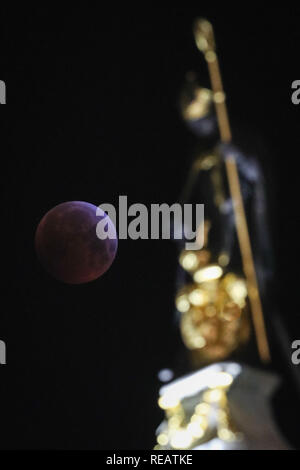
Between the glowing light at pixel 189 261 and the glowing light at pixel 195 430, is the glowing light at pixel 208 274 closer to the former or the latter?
the glowing light at pixel 189 261

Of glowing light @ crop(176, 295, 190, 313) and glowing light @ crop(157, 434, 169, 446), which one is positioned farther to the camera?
glowing light @ crop(176, 295, 190, 313)

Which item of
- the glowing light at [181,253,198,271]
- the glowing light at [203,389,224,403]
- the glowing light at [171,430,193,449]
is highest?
the glowing light at [181,253,198,271]

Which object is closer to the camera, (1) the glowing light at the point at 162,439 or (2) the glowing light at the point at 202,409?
(1) the glowing light at the point at 162,439

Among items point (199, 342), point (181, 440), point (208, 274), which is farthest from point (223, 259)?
point (181, 440)

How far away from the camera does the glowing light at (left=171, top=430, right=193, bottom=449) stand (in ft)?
6.52

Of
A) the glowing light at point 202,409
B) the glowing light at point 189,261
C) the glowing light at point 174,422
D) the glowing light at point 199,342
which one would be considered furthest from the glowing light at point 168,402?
the glowing light at point 189,261

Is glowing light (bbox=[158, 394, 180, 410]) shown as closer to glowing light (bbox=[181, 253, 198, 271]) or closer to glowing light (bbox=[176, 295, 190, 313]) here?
glowing light (bbox=[176, 295, 190, 313])

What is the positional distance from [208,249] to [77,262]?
165 centimetres

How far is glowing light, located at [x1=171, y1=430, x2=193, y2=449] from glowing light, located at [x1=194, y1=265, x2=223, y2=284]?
83 cm

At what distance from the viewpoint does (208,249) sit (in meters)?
2.83

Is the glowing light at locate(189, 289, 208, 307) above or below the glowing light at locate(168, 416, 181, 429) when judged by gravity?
above

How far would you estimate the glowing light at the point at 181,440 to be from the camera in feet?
6.52

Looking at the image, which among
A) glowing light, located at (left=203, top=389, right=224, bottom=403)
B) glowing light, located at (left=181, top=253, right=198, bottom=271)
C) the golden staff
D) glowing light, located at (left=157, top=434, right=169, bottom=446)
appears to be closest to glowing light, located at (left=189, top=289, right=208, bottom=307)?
glowing light, located at (left=181, top=253, right=198, bottom=271)

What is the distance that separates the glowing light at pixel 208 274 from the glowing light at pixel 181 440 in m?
0.83
